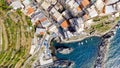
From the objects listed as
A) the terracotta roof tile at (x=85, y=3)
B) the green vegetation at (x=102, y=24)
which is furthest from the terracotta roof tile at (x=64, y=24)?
the terracotta roof tile at (x=85, y=3)

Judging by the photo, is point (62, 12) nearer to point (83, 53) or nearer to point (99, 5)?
point (99, 5)

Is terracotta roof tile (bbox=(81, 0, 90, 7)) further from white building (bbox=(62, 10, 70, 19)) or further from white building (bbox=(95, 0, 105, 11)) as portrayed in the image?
white building (bbox=(62, 10, 70, 19))

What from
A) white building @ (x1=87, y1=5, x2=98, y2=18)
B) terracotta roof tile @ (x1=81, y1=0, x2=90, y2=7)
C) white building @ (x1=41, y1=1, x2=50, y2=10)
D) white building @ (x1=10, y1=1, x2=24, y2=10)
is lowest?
white building @ (x1=87, y1=5, x2=98, y2=18)

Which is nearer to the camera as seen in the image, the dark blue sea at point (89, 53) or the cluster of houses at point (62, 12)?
the dark blue sea at point (89, 53)

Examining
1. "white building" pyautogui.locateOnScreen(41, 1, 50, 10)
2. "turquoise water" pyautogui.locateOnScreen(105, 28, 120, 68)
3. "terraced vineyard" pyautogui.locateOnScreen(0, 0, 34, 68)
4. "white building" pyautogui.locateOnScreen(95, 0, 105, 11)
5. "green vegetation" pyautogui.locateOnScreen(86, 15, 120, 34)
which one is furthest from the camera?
"white building" pyautogui.locateOnScreen(41, 1, 50, 10)

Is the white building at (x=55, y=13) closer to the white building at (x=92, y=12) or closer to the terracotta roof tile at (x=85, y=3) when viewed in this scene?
the terracotta roof tile at (x=85, y=3)

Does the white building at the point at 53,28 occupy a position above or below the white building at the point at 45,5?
below

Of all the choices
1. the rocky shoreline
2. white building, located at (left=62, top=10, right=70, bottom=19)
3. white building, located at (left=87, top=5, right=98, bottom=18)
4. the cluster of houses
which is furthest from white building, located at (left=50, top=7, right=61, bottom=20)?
the rocky shoreline

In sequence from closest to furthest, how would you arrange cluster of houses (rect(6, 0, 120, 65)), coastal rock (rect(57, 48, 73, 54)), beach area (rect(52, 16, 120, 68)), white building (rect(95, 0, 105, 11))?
beach area (rect(52, 16, 120, 68)), coastal rock (rect(57, 48, 73, 54)), cluster of houses (rect(6, 0, 120, 65)), white building (rect(95, 0, 105, 11))
